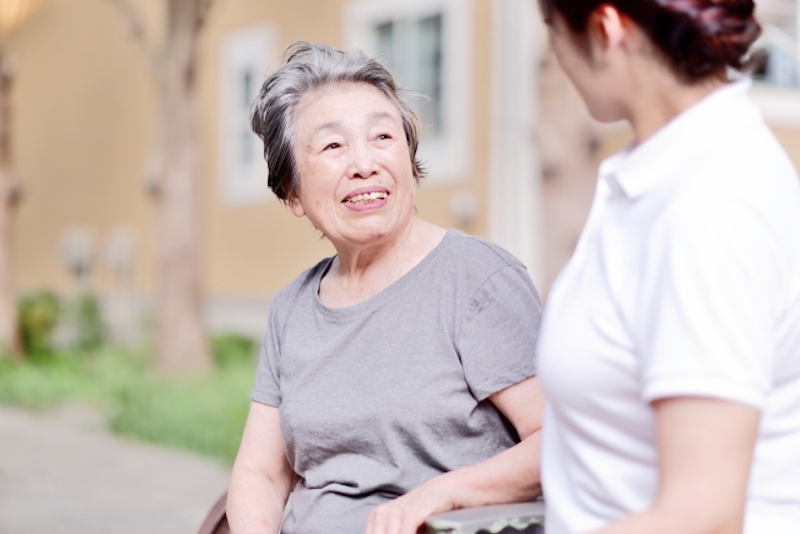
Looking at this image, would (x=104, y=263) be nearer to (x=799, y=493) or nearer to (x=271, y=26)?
(x=271, y=26)

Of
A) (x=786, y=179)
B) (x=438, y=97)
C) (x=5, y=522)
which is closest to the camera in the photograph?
(x=786, y=179)

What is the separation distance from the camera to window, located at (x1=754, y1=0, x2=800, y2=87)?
31.6 feet

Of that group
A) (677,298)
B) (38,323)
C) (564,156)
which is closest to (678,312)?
(677,298)

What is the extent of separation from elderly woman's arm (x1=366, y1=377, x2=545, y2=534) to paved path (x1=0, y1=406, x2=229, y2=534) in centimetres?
Result: 366

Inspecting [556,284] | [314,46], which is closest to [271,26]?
[314,46]

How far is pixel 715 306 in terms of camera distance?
4.27ft

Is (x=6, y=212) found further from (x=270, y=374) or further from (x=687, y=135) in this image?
(x=687, y=135)

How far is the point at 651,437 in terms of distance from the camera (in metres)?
1.45

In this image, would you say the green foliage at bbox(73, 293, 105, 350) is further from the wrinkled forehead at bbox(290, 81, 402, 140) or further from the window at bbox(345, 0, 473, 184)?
the wrinkled forehead at bbox(290, 81, 402, 140)

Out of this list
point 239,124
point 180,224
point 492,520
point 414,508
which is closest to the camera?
point 492,520

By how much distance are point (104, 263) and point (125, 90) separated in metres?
2.32

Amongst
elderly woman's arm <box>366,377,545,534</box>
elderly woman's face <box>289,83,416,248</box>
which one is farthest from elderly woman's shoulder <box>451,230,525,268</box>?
elderly woman's arm <box>366,377,545,534</box>

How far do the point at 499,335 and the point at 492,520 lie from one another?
1.47 ft

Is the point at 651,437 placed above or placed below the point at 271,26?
below
